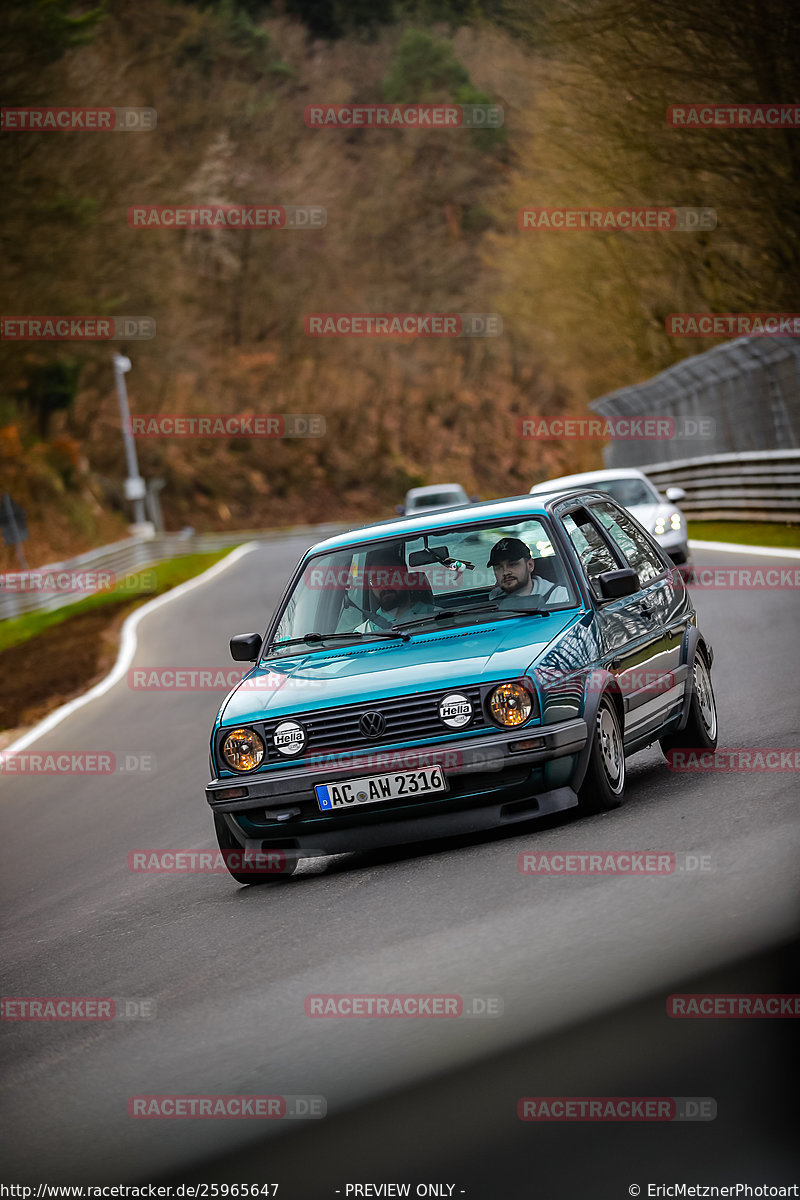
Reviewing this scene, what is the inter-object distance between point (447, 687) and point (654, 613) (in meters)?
1.89

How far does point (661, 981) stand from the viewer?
4.67 meters

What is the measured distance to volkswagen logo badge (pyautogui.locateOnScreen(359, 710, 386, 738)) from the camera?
6.80 metres

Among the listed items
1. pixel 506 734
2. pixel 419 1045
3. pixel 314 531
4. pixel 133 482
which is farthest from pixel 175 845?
pixel 314 531

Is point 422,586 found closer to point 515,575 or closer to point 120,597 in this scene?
point 515,575

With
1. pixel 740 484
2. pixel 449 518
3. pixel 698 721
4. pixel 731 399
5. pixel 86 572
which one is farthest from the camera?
pixel 86 572

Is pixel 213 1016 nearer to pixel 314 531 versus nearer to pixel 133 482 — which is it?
pixel 133 482

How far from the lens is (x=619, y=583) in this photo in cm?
751

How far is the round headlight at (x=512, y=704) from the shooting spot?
6711mm

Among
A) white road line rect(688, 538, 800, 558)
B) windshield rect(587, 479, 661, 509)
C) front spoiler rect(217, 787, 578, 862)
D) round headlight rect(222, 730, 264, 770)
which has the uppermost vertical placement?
windshield rect(587, 479, 661, 509)

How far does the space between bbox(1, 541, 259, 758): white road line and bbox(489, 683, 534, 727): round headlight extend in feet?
30.7

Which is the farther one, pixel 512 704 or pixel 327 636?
pixel 327 636

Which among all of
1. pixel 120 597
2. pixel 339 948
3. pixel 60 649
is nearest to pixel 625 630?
pixel 339 948

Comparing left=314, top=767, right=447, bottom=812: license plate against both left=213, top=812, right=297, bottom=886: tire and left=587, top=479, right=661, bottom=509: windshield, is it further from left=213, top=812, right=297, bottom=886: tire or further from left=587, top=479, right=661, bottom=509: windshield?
left=587, top=479, right=661, bottom=509: windshield

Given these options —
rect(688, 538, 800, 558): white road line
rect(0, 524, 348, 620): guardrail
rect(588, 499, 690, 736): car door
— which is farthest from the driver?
rect(0, 524, 348, 620): guardrail
